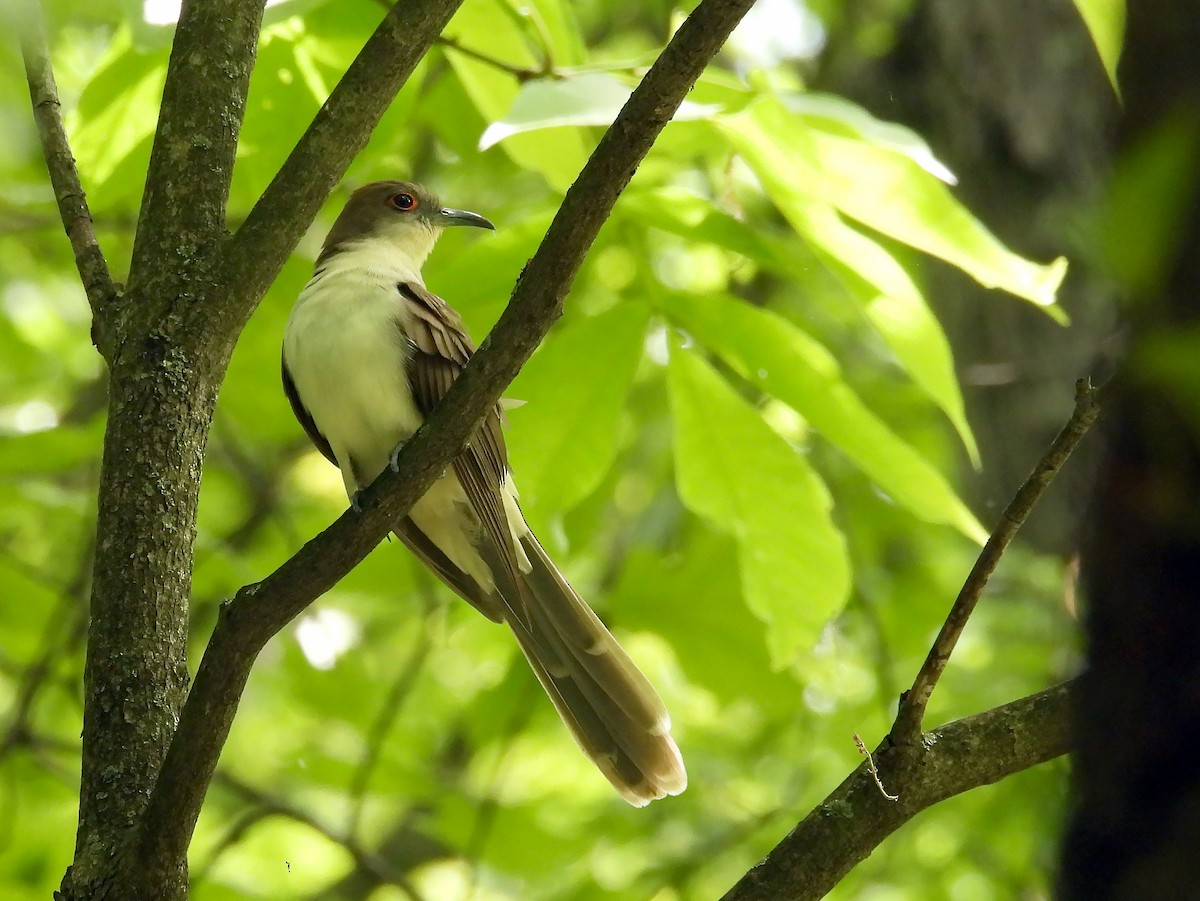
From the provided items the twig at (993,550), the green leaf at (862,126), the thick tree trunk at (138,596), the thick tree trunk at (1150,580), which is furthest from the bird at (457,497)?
→ the thick tree trunk at (1150,580)

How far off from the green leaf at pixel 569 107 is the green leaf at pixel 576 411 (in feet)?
2.79

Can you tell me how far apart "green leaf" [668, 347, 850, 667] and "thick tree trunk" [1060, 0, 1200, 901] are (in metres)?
2.11

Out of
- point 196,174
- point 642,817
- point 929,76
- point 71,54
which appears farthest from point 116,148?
point 929,76

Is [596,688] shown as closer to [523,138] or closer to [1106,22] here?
[523,138]

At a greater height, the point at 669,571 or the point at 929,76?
the point at 929,76

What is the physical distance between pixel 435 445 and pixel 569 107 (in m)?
0.74

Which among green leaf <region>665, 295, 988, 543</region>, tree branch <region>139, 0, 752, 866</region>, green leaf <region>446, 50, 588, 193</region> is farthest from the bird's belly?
tree branch <region>139, 0, 752, 866</region>

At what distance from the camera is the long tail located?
419 centimetres

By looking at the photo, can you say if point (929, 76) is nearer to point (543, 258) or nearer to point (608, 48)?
point (608, 48)

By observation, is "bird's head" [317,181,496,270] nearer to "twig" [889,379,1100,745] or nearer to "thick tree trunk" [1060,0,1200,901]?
"twig" [889,379,1100,745]

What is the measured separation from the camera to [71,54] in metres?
5.54

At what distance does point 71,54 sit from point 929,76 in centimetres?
425

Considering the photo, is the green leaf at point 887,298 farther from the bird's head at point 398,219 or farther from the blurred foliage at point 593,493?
the bird's head at point 398,219

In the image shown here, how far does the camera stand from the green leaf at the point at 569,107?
8.61 ft
